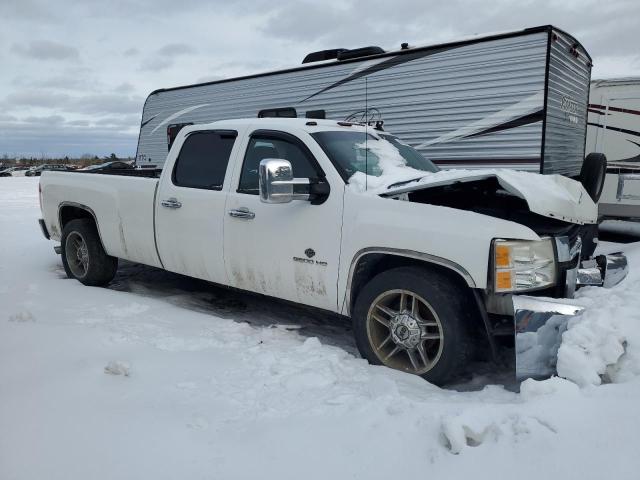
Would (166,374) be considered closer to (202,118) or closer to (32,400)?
(32,400)

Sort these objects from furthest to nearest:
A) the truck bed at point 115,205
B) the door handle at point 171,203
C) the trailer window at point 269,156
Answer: the truck bed at point 115,205 → the door handle at point 171,203 → the trailer window at point 269,156

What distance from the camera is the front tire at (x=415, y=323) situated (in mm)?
3203

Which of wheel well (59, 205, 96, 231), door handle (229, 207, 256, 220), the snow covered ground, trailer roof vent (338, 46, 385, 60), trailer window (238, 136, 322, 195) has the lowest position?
the snow covered ground

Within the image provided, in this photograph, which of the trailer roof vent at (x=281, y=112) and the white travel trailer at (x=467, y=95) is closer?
the white travel trailer at (x=467, y=95)

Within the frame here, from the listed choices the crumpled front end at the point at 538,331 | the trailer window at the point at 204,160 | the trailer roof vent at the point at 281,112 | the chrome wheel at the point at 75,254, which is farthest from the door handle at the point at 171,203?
the trailer roof vent at the point at 281,112

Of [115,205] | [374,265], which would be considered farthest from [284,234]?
[115,205]

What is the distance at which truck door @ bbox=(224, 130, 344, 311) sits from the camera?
148 inches

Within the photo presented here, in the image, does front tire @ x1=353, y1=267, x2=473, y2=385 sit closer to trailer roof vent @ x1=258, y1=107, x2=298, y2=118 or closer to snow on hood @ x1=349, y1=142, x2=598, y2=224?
snow on hood @ x1=349, y1=142, x2=598, y2=224

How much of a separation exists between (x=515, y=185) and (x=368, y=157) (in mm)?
1335

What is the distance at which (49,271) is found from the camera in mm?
6547

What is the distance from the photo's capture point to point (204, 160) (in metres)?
4.74

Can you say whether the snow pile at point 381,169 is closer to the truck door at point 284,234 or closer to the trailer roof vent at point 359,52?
the truck door at point 284,234

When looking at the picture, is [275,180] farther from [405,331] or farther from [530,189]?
[530,189]

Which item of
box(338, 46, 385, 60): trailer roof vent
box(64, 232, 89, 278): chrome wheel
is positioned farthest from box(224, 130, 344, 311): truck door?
box(338, 46, 385, 60): trailer roof vent
